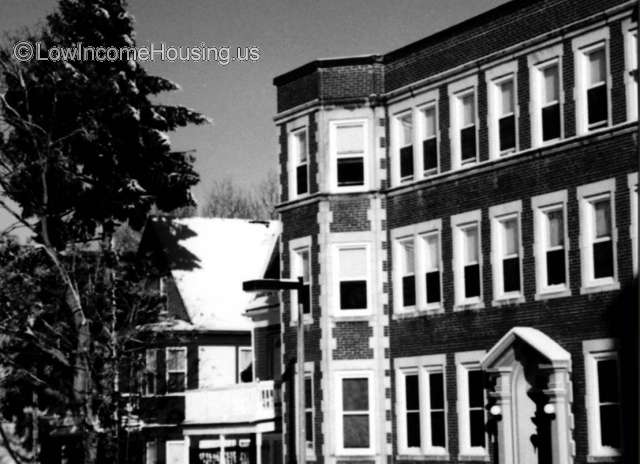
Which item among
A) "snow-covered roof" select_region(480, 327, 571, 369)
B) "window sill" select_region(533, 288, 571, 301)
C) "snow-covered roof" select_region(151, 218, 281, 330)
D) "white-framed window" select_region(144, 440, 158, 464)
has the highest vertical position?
"snow-covered roof" select_region(151, 218, 281, 330)

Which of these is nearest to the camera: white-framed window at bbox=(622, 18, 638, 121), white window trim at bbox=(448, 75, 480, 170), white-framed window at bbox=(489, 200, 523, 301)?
white-framed window at bbox=(622, 18, 638, 121)

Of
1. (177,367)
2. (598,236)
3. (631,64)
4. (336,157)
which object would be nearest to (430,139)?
(336,157)

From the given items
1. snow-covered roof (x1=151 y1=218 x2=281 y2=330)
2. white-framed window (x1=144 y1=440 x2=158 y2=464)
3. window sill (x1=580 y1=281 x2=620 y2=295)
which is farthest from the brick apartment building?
snow-covered roof (x1=151 y1=218 x2=281 y2=330)

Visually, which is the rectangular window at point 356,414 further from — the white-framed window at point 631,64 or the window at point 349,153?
the white-framed window at point 631,64

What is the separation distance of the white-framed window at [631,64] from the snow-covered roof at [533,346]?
208 inches

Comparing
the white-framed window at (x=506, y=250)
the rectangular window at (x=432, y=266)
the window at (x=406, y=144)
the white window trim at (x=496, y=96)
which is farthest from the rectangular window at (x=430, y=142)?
the white-framed window at (x=506, y=250)

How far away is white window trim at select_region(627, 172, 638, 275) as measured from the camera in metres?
29.4

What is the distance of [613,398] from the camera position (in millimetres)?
29891

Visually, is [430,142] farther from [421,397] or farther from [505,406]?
[505,406]

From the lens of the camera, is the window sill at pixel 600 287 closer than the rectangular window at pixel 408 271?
Yes

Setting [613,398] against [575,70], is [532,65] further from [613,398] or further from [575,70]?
[613,398]

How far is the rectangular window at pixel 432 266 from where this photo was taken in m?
35.4

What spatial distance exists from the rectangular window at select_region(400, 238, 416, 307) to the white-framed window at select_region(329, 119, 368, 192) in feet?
6.68

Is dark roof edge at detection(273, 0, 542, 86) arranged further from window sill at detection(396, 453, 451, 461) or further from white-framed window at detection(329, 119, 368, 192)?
window sill at detection(396, 453, 451, 461)
